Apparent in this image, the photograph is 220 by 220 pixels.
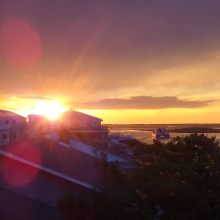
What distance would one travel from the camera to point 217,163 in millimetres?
9469

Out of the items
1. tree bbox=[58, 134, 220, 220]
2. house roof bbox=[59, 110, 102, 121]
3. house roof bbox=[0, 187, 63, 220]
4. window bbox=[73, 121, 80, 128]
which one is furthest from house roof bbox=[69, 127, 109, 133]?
tree bbox=[58, 134, 220, 220]

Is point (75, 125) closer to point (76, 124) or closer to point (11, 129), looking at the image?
point (76, 124)

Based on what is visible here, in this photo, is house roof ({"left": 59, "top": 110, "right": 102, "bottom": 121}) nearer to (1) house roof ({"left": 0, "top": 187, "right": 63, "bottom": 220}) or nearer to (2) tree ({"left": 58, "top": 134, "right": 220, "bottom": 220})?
(1) house roof ({"left": 0, "top": 187, "right": 63, "bottom": 220})

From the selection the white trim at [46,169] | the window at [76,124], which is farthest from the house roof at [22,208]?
the window at [76,124]

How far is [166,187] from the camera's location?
27.0ft

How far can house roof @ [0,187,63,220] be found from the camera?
31.4 feet

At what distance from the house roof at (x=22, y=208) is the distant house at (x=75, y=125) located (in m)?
38.9

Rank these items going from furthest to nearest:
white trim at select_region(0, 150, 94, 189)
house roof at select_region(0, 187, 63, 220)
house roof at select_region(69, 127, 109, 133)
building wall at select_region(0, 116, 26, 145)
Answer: building wall at select_region(0, 116, 26, 145), house roof at select_region(69, 127, 109, 133), white trim at select_region(0, 150, 94, 189), house roof at select_region(0, 187, 63, 220)

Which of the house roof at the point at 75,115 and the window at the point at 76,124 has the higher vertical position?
the house roof at the point at 75,115

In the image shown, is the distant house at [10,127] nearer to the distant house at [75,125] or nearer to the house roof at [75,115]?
the distant house at [75,125]

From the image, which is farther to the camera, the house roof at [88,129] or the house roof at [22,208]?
the house roof at [88,129]

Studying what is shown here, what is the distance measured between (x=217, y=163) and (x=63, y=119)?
165ft

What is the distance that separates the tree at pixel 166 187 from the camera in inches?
287

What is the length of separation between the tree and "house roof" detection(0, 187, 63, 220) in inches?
115
